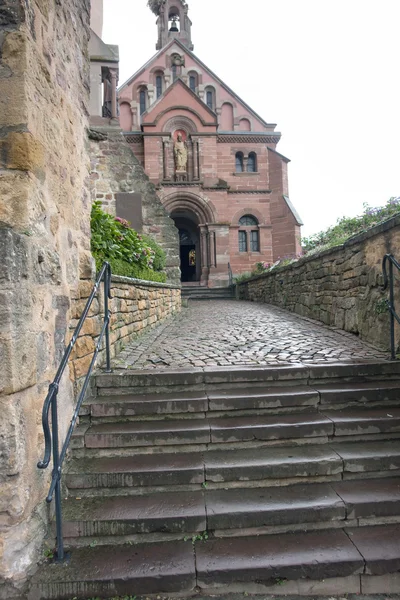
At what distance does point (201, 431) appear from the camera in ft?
9.66

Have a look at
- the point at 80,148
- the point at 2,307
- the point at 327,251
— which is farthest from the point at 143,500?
the point at 327,251

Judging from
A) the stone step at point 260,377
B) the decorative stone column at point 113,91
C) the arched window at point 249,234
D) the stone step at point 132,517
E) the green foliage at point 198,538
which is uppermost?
the decorative stone column at point 113,91

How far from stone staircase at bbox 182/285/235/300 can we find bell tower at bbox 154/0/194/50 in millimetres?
20029

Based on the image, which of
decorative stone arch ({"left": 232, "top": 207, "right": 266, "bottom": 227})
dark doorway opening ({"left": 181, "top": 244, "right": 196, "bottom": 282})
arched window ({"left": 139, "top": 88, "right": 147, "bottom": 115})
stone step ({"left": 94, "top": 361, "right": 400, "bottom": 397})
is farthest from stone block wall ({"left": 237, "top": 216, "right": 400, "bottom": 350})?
arched window ({"left": 139, "top": 88, "right": 147, "bottom": 115})

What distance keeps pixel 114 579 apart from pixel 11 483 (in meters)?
0.84

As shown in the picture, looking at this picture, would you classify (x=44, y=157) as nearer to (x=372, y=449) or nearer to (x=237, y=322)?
Result: (x=372, y=449)

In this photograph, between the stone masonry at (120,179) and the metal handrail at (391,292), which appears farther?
the stone masonry at (120,179)

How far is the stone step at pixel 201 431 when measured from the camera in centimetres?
290

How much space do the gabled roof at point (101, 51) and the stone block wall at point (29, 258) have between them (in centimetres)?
991

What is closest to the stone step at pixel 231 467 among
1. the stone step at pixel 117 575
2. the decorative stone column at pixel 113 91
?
the stone step at pixel 117 575

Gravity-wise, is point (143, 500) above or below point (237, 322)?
below

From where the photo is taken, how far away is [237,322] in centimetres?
794

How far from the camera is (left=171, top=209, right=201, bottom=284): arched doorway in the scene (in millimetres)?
20000

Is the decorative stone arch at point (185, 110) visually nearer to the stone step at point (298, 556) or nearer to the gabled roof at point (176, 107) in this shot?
the gabled roof at point (176, 107)
